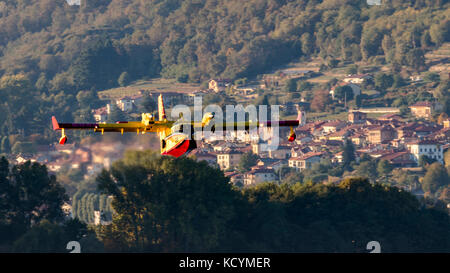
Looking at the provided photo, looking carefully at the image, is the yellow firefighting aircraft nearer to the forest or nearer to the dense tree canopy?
the dense tree canopy

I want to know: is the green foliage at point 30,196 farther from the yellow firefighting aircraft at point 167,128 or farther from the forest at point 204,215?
the yellow firefighting aircraft at point 167,128

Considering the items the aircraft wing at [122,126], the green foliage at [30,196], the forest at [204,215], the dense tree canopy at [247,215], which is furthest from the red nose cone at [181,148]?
the green foliage at [30,196]

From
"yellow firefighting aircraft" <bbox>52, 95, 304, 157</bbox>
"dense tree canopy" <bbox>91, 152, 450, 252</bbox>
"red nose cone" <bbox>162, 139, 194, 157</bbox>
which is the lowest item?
"dense tree canopy" <bbox>91, 152, 450, 252</bbox>

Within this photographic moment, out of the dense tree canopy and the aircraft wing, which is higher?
the aircraft wing

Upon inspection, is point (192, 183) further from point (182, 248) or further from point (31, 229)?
point (31, 229)

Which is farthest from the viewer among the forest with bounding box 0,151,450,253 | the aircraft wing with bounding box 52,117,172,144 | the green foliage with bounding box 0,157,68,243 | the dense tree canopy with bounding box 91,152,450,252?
the green foliage with bounding box 0,157,68,243

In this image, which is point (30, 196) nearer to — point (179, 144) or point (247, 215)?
point (247, 215)

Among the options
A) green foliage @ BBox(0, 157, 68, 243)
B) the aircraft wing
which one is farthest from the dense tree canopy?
the aircraft wing
